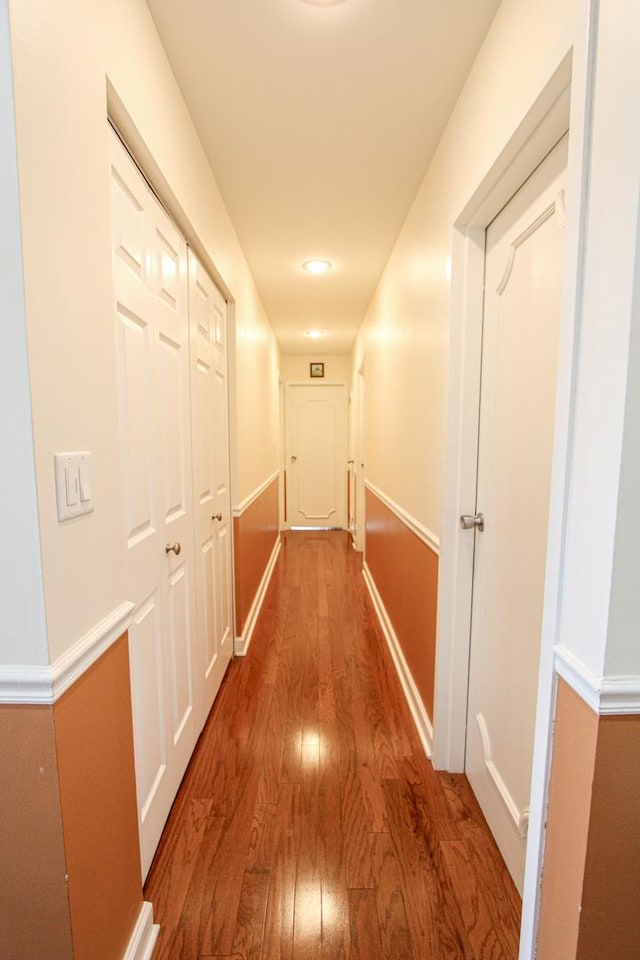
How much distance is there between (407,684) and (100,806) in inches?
59.0

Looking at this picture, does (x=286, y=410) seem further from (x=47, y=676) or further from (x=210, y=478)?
(x=47, y=676)

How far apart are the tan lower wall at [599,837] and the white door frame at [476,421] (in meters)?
0.08

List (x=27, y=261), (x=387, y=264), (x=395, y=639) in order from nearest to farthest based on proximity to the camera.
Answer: (x=27, y=261) < (x=395, y=639) < (x=387, y=264)

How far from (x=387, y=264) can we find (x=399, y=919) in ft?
9.80

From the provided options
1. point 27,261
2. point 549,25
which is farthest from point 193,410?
point 549,25

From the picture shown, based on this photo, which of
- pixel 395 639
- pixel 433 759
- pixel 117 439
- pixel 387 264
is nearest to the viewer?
pixel 117 439

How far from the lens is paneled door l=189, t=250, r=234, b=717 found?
5.45 feet

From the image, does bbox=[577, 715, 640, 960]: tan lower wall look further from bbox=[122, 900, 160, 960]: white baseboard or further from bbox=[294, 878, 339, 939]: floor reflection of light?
bbox=[122, 900, 160, 960]: white baseboard

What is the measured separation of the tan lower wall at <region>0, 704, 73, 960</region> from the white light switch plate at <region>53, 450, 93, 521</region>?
0.32 metres

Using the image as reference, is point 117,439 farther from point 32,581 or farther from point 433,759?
point 433,759

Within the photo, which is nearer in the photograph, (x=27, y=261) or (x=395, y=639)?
(x=27, y=261)

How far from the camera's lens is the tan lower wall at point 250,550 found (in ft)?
7.87

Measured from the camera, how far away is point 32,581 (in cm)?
65

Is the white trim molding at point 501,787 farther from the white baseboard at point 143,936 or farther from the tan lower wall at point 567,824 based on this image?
the white baseboard at point 143,936
